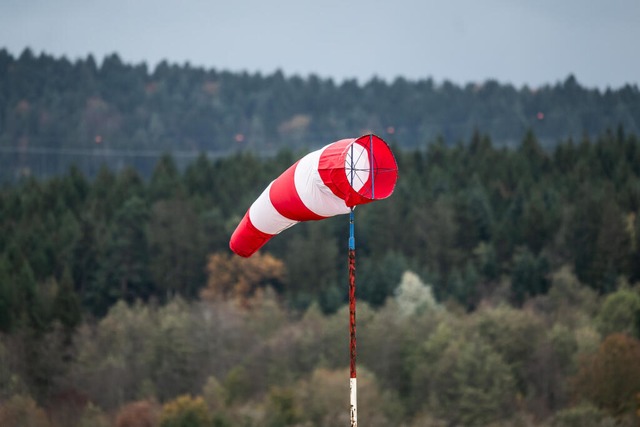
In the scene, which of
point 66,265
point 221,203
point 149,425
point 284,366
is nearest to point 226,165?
point 221,203

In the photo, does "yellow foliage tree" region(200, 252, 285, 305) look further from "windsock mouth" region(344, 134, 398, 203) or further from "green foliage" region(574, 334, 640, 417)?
"windsock mouth" region(344, 134, 398, 203)

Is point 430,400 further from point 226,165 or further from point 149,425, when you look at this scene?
point 226,165

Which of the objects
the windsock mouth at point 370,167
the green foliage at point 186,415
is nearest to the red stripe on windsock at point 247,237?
the windsock mouth at point 370,167

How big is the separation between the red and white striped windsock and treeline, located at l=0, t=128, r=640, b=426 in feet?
150

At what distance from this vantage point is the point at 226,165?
13412 centimetres

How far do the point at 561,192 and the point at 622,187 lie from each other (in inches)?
165

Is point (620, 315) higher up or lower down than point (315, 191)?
lower down

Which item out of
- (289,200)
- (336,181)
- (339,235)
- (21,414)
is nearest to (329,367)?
(21,414)

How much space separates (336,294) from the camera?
9894 cm

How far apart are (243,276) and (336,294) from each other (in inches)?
292

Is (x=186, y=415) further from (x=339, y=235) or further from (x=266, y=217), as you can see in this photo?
(x=339, y=235)

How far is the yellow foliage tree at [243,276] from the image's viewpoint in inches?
4038

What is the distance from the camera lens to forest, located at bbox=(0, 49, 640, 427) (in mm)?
68750

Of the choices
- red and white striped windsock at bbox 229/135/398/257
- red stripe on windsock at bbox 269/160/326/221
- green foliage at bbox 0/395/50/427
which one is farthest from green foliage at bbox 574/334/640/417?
red and white striped windsock at bbox 229/135/398/257
